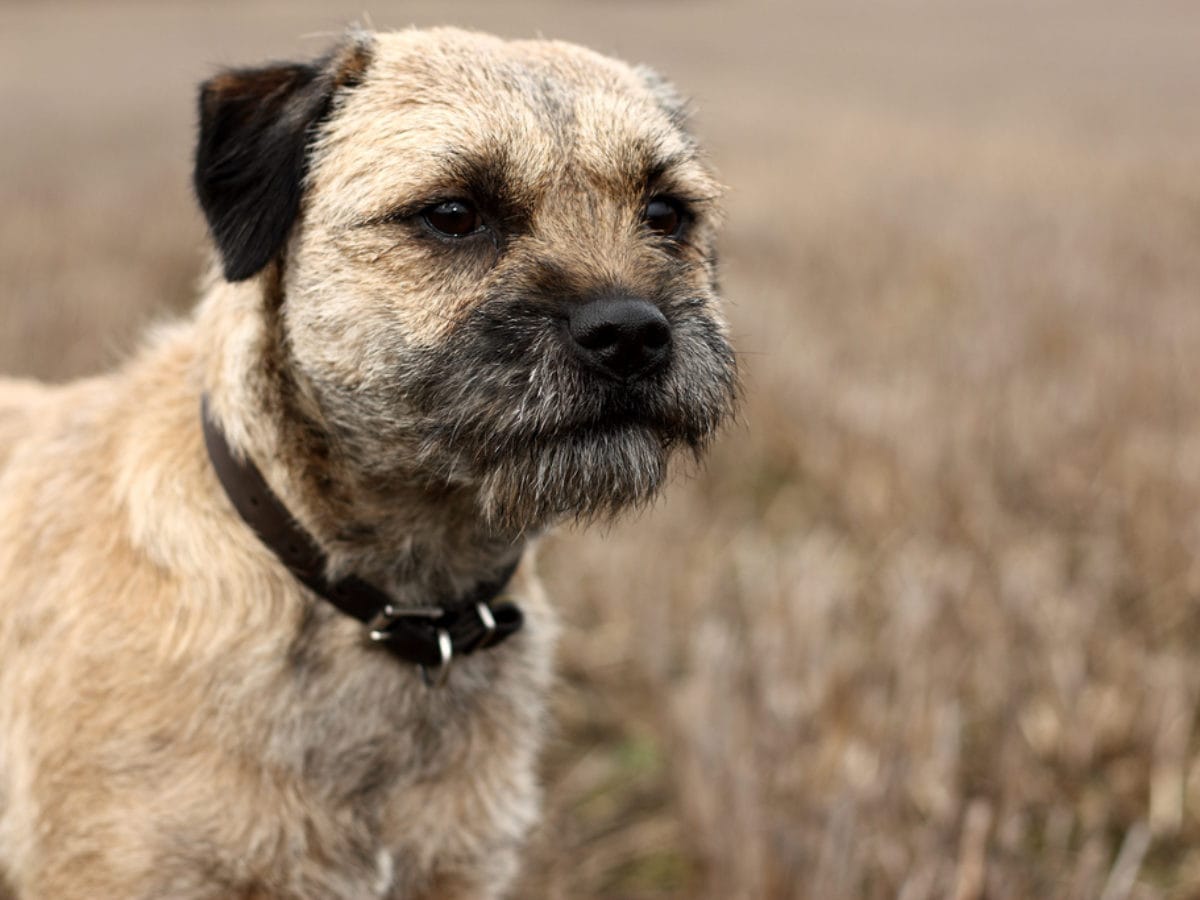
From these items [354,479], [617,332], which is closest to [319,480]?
[354,479]

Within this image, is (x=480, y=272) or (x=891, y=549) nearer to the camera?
(x=480, y=272)

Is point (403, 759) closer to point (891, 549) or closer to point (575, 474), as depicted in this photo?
point (575, 474)

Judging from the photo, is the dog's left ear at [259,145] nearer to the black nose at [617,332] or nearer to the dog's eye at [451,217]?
the dog's eye at [451,217]

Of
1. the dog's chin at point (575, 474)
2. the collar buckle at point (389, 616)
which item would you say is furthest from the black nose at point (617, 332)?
the collar buckle at point (389, 616)

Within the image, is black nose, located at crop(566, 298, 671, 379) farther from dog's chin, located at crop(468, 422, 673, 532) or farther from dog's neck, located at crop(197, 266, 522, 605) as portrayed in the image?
dog's neck, located at crop(197, 266, 522, 605)

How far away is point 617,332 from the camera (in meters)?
2.05

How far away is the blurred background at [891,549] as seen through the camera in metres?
3.48

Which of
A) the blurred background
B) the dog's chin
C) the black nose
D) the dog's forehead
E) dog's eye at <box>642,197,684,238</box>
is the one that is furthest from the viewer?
the blurred background

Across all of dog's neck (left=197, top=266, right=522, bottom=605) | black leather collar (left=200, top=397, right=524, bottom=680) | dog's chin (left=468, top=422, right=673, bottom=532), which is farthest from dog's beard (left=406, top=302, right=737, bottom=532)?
black leather collar (left=200, top=397, right=524, bottom=680)

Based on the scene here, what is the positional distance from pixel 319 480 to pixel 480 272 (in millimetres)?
547

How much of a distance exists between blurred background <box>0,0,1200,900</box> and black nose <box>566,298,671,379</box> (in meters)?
0.89

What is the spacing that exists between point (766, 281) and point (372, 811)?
7633 millimetres

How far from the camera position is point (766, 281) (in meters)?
9.49

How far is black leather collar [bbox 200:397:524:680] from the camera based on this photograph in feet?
7.61
